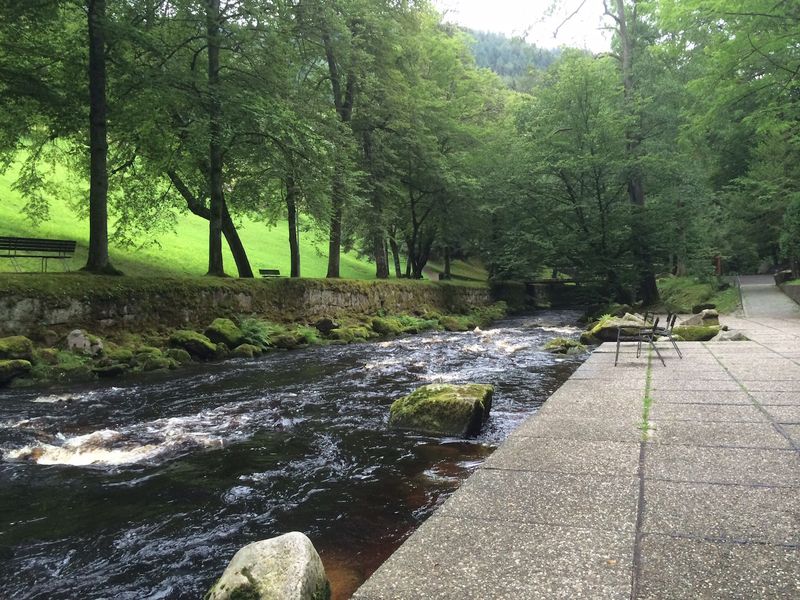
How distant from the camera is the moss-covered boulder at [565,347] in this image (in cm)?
1446

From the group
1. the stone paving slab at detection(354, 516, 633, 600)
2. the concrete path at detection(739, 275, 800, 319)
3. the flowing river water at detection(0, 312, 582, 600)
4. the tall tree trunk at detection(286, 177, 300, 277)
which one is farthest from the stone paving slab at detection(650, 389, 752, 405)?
the concrete path at detection(739, 275, 800, 319)

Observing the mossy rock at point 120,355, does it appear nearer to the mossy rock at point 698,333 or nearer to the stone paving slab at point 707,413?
the stone paving slab at point 707,413

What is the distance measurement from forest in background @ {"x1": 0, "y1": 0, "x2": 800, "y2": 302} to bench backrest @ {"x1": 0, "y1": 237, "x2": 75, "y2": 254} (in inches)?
114

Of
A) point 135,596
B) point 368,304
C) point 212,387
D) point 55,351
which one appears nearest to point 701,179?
point 368,304

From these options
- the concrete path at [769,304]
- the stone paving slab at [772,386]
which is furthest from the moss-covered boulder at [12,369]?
the concrete path at [769,304]

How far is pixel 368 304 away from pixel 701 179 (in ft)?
60.0

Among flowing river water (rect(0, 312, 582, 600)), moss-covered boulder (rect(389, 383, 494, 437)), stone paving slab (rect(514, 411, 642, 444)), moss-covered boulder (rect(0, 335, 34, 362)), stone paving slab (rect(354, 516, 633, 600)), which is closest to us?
stone paving slab (rect(354, 516, 633, 600))

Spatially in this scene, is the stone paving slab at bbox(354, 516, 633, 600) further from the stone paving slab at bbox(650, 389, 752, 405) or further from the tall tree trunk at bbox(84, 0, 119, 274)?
the tall tree trunk at bbox(84, 0, 119, 274)

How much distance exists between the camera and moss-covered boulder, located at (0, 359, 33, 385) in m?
9.77

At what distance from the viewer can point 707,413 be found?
217 inches

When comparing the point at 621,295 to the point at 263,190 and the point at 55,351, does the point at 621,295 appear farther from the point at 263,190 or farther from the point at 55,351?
the point at 55,351

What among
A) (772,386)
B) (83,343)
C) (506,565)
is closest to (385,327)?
(83,343)

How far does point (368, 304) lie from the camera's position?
941 inches

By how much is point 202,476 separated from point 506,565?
3.76 m
